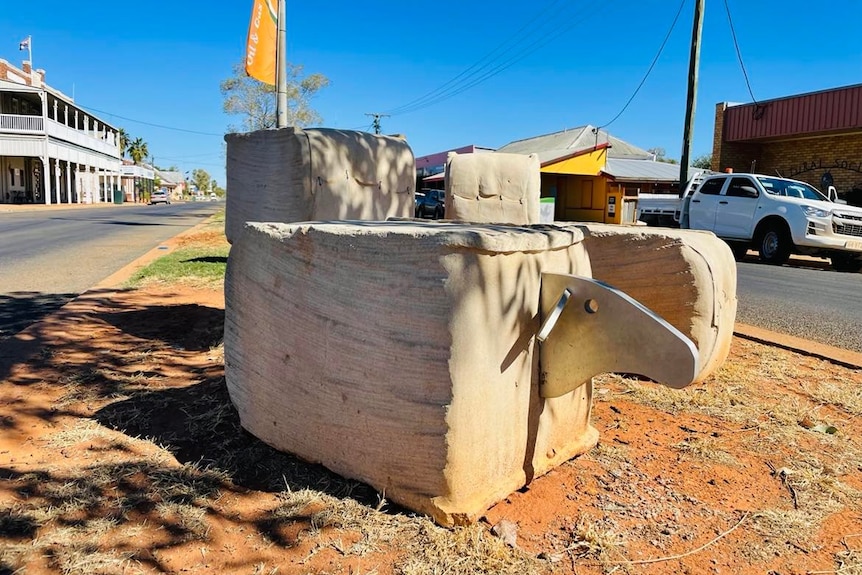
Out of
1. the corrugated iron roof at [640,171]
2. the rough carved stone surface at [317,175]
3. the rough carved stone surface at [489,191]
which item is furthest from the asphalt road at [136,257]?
the corrugated iron roof at [640,171]

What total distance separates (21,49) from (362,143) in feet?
196

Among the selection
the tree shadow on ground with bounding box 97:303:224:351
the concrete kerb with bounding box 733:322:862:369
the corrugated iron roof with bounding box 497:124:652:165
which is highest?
the corrugated iron roof with bounding box 497:124:652:165

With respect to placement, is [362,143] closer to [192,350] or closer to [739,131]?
[192,350]

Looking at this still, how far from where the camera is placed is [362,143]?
5496 millimetres

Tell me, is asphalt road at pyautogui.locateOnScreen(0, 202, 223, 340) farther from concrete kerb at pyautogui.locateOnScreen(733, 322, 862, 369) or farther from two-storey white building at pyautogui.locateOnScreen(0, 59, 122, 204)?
two-storey white building at pyautogui.locateOnScreen(0, 59, 122, 204)

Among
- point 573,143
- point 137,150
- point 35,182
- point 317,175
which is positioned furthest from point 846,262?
point 137,150

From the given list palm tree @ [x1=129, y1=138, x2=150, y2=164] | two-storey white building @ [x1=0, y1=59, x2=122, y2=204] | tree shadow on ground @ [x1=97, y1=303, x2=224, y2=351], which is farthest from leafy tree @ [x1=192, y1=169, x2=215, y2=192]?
tree shadow on ground @ [x1=97, y1=303, x2=224, y2=351]

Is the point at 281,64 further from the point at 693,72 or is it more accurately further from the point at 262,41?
the point at 693,72

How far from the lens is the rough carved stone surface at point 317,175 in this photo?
516 centimetres

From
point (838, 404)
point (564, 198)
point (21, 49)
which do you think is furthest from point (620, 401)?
point (21, 49)

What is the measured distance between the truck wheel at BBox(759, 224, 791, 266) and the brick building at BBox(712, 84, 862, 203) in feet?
20.1

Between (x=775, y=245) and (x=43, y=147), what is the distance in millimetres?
40518

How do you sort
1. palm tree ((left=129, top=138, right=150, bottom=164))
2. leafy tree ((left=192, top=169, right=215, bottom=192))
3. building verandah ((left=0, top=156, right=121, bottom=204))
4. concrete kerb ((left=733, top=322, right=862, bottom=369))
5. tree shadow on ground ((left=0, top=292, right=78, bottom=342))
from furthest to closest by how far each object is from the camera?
leafy tree ((left=192, top=169, right=215, bottom=192))
palm tree ((left=129, top=138, right=150, bottom=164))
building verandah ((left=0, top=156, right=121, bottom=204))
tree shadow on ground ((left=0, top=292, right=78, bottom=342))
concrete kerb ((left=733, top=322, right=862, bottom=369))

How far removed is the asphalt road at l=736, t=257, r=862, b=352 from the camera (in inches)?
255
